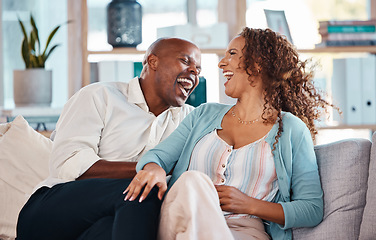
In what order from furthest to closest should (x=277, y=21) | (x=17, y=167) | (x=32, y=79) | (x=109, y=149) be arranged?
(x=277, y=21) < (x=32, y=79) < (x=17, y=167) < (x=109, y=149)

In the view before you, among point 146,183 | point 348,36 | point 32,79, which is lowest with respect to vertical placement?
point 146,183

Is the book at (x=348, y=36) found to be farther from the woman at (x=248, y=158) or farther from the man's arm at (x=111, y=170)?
the man's arm at (x=111, y=170)

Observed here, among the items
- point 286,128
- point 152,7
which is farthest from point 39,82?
point 286,128

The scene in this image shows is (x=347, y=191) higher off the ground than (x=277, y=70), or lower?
lower

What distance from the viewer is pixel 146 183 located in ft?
5.47

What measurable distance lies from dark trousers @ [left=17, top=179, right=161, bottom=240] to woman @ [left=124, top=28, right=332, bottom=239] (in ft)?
0.14

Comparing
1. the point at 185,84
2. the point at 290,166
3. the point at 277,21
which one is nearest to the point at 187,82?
the point at 185,84

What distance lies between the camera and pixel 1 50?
3.51 m

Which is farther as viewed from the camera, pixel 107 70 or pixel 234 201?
pixel 107 70

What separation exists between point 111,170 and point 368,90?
1948 millimetres

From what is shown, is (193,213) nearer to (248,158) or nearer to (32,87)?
(248,158)

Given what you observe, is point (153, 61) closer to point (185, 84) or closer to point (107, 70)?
point (185, 84)

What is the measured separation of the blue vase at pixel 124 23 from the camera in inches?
124

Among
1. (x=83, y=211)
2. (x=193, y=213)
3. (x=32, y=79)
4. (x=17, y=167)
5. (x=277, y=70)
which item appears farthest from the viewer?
(x=32, y=79)
